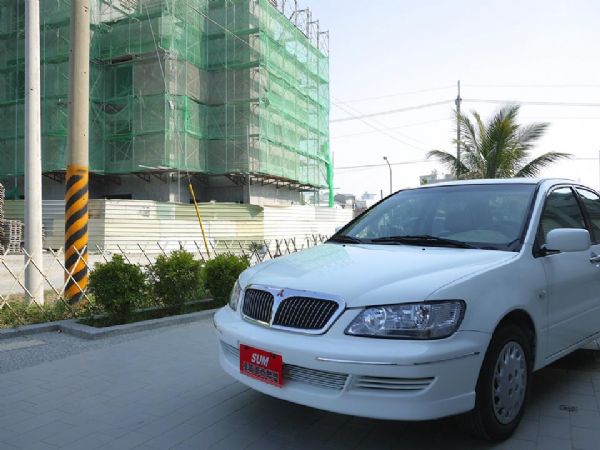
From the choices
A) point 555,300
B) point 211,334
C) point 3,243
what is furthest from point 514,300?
point 3,243

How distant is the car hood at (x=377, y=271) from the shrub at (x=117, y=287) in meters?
3.14

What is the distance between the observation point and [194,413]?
11.9 feet

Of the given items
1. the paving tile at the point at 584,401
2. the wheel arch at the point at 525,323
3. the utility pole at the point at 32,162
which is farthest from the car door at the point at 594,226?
the utility pole at the point at 32,162

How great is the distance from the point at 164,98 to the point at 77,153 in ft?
62.0

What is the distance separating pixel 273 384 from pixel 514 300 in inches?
59.7

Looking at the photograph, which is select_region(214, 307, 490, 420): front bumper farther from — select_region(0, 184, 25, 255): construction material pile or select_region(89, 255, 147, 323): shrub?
select_region(0, 184, 25, 255): construction material pile

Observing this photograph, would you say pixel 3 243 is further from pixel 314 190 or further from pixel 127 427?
pixel 314 190

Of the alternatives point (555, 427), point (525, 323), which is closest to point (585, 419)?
point (555, 427)

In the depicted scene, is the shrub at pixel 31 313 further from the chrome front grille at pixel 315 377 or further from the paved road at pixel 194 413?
the chrome front grille at pixel 315 377

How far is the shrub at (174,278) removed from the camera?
7.01m

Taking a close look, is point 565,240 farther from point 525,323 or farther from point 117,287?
point 117,287

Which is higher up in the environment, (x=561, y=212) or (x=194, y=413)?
(x=561, y=212)

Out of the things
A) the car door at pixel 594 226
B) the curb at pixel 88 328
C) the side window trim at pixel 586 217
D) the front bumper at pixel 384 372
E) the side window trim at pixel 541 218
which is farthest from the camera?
the curb at pixel 88 328

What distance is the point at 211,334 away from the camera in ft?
19.7
